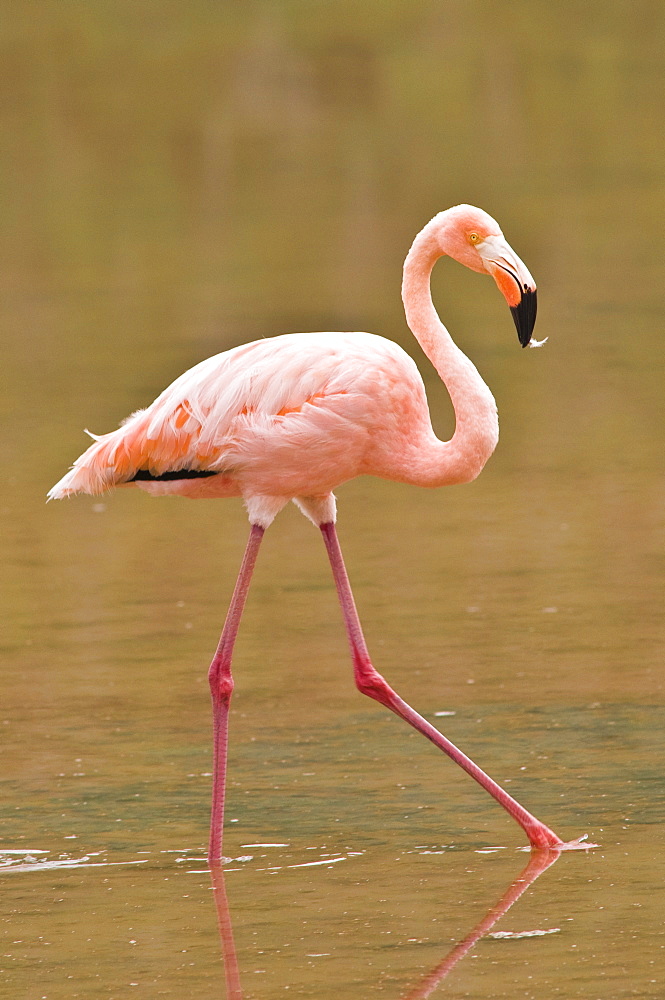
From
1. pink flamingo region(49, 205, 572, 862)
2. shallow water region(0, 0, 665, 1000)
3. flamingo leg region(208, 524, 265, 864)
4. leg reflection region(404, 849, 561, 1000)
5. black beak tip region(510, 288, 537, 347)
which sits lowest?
shallow water region(0, 0, 665, 1000)

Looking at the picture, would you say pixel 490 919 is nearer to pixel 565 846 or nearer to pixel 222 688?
pixel 565 846

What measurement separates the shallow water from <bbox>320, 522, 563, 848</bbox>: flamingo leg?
0.33 feet

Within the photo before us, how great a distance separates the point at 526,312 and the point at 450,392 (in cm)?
37

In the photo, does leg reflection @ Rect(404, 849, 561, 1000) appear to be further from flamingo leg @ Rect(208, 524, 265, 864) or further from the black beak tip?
the black beak tip

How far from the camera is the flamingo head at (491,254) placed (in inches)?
238

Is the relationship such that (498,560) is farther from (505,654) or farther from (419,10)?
(419,10)

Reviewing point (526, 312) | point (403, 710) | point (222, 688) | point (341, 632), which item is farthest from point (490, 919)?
point (341, 632)

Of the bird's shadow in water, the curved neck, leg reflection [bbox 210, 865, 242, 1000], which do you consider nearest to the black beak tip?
the curved neck

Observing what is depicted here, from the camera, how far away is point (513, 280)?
6121mm

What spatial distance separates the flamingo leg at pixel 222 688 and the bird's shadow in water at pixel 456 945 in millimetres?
125

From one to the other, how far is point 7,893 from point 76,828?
1.80 feet

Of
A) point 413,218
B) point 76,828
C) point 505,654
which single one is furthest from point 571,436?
point 413,218

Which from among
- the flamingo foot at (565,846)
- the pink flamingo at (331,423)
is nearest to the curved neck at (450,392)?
the pink flamingo at (331,423)

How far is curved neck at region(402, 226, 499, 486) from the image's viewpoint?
6.16m
